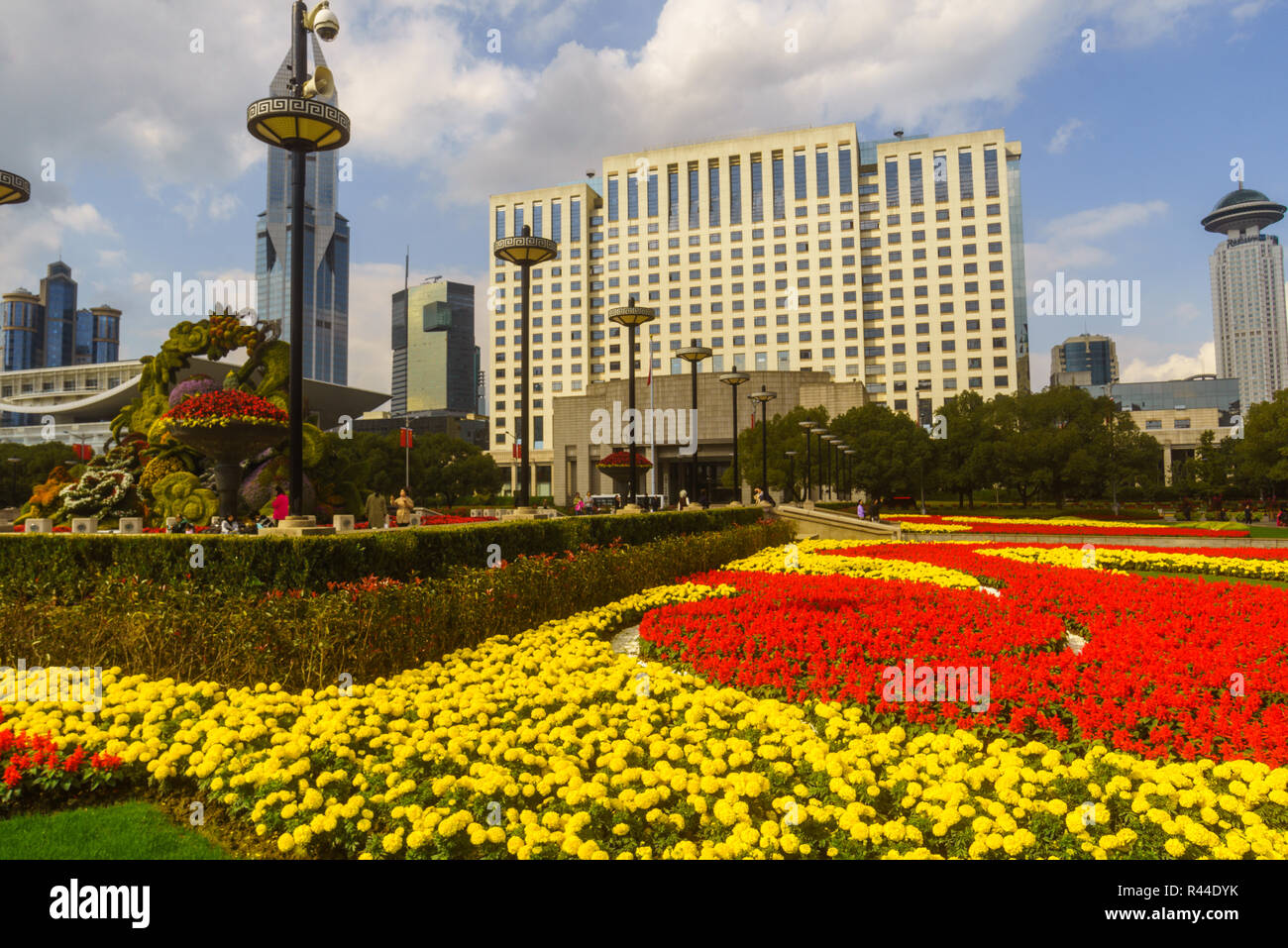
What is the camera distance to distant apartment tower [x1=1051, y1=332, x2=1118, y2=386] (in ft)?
531

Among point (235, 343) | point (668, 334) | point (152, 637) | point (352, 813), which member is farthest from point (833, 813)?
point (668, 334)

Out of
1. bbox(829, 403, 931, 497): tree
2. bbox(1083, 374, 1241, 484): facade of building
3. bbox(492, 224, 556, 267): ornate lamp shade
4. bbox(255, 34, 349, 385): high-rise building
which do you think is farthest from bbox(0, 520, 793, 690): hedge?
bbox(1083, 374, 1241, 484): facade of building

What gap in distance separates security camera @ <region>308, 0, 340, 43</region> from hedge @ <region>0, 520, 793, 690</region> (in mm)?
7892

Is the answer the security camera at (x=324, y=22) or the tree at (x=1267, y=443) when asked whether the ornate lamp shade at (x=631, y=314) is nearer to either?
the security camera at (x=324, y=22)

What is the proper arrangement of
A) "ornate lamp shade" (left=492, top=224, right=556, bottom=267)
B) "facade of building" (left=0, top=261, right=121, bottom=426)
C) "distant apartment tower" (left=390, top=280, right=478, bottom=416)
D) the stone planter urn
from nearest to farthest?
1. the stone planter urn
2. "ornate lamp shade" (left=492, top=224, right=556, bottom=267)
3. "facade of building" (left=0, top=261, right=121, bottom=426)
4. "distant apartment tower" (left=390, top=280, right=478, bottom=416)

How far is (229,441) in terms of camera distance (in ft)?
48.4

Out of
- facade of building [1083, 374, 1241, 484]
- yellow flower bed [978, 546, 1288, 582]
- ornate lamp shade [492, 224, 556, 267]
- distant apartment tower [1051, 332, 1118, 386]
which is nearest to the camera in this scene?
yellow flower bed [978, 546, 1288, 582]

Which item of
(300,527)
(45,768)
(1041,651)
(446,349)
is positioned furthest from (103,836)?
(446,349)

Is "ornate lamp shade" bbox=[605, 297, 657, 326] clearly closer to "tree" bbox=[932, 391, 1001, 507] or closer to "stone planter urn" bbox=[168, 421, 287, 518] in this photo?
"stone planter urn" bbox=[168, 421, 287, 518]

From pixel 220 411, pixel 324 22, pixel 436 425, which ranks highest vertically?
pixel 436 425

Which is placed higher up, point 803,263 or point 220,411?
point 803,263

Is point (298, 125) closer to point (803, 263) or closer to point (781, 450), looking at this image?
point (781, 450)

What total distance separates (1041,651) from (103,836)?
7.68 m
